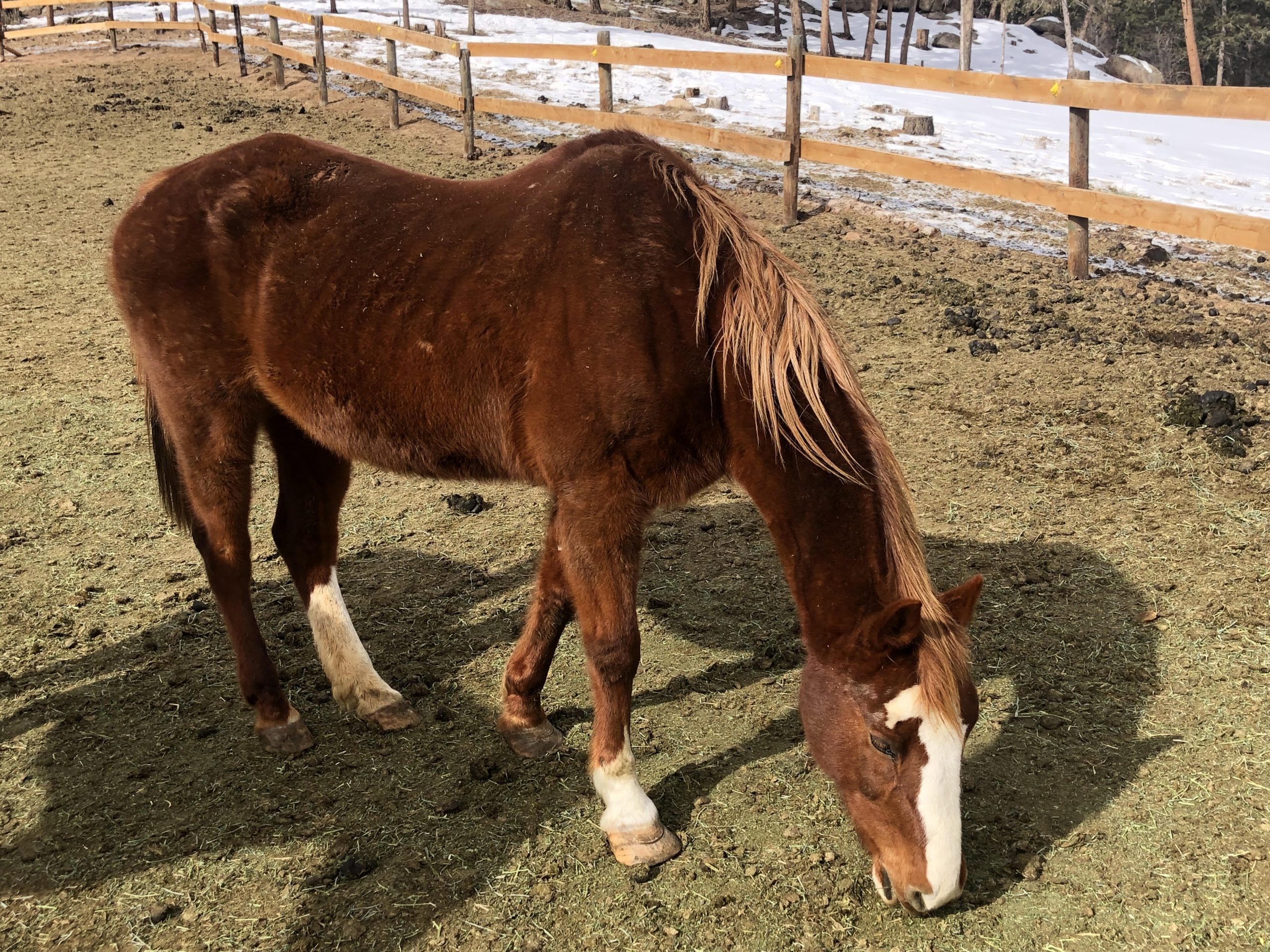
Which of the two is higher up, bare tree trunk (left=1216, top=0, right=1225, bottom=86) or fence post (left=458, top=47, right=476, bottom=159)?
bare tree trunk (left=1216, top=0, right=1225, bottom=86)

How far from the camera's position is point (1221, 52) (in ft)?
126

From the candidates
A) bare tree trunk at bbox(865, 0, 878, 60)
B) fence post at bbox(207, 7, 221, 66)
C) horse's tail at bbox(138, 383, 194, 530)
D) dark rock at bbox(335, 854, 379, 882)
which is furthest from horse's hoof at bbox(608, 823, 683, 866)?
bare tree trunk at bbox(865, 0, 878, 60)

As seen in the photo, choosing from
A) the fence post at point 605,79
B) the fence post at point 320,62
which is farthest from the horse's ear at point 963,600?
the fence post at point 320,62

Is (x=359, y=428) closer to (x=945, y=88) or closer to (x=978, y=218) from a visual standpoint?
(x=945, y=88)

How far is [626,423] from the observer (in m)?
2.65

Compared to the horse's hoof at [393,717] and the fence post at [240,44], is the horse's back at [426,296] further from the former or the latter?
the fence post at [240,44]

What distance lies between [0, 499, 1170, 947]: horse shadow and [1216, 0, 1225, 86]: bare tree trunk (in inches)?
1635

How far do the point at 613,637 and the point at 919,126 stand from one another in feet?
46.2

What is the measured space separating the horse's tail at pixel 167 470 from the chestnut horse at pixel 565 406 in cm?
1

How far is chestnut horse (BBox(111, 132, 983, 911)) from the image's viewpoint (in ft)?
8.00

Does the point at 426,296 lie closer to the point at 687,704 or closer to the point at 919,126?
the point at 687,704

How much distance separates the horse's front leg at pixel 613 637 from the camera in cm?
272

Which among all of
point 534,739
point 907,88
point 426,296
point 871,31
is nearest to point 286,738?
point 534,739

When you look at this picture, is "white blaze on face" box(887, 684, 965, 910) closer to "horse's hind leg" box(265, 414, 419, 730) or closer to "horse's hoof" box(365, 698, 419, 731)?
"horse's hoof" box(365, 698, 419, 731)
